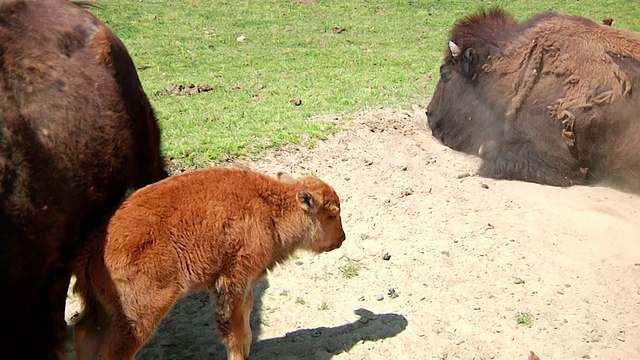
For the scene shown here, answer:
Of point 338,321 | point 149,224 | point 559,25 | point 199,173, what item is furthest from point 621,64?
point 149,224

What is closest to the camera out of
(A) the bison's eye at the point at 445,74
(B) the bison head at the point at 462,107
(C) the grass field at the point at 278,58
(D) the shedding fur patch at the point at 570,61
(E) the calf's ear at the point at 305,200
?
(E) the calf's ear at the point at 305,200

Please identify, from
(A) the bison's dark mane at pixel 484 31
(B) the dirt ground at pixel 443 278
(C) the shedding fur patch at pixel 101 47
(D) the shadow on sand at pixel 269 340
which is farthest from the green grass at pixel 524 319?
(A) the bison's dark mane at pixel 484 31

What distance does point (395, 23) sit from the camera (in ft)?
46.9

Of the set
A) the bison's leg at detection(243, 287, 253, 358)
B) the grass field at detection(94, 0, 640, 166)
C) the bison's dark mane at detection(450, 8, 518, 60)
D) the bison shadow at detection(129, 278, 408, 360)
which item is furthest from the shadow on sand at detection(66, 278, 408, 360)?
the bison's dark mane at detection(450, 8, 518, 60)

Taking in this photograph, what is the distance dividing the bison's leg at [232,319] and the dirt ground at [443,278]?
1.40 ft

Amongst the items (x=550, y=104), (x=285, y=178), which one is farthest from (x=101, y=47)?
(x=550, y=104)

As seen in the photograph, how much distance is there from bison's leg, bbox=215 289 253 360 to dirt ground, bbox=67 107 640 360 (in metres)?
0.43

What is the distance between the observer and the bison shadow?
465cm

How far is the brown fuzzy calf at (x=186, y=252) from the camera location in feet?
12.4

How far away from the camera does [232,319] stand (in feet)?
13.6

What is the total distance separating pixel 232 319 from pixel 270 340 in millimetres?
733

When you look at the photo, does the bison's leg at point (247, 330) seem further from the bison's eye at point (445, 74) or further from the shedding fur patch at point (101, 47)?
the bison's eye at point (445, 74)

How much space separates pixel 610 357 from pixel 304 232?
2.02 metres

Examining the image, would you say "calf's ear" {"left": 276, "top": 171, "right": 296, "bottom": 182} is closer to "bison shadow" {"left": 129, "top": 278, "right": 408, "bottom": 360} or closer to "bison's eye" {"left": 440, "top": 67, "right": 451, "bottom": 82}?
"bison shadow" {"left": 129, "top": 278, "right": 408, "bottom": 360}
